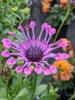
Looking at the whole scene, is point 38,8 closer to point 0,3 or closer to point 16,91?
point 0,3

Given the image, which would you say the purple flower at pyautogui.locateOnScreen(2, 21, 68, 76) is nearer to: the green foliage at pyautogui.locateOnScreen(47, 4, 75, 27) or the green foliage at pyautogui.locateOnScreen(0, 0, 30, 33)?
the green foliage at pyautogui.locateOnScreen(0, 0, 30, 33)

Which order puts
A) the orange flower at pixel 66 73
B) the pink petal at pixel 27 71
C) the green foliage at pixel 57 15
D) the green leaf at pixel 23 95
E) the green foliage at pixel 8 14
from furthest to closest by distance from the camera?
the green foliage at pixel 57 15 < the orange flower at pixel 66 73 < the green foliage at pixel 8 14 < the green leaf at pixel 23 95 < the pink petal at pixel 27 71

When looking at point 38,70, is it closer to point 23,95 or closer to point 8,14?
point 23,95

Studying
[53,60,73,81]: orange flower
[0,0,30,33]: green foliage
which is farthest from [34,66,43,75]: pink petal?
[53,60,73,81]: orange flower

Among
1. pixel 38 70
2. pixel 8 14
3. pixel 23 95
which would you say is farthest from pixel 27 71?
pixel 8 14

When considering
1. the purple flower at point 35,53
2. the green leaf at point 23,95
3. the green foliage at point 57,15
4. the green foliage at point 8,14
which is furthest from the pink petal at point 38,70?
the green foliage at point 57,15

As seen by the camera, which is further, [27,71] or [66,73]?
[66,73]

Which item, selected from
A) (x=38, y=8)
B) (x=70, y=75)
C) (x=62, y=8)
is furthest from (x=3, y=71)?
(x=38, y=8)

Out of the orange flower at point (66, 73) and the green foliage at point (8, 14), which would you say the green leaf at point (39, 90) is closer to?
the green foliage at point (8, 14)
